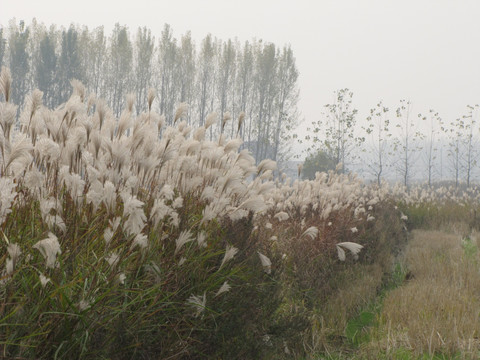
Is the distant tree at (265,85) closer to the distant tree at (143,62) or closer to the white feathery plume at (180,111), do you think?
the distant tree at (143,62)

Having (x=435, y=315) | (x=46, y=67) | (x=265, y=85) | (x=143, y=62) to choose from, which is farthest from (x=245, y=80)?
(x=435, y=315)

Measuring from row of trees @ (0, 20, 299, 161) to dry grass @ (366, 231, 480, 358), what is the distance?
96.6 feet

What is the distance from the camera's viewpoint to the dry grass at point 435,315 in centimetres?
351

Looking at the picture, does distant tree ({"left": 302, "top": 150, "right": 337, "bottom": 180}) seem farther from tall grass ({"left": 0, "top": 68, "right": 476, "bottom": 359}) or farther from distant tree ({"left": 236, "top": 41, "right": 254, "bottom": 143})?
tall grass ({"left": 0, "top": 68, "right": 476, "bottom": 359})

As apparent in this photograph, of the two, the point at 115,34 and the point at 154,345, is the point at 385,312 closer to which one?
the point at 154,345

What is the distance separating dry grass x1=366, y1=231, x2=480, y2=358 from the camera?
11.5 ft

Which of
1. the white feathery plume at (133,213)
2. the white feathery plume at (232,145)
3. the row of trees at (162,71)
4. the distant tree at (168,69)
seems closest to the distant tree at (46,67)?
the row of trees at (162,71)

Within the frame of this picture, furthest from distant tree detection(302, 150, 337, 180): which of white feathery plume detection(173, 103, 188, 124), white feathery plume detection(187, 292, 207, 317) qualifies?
white feathery plume detection(187, 292, 207, 317)

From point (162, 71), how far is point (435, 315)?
35882mm

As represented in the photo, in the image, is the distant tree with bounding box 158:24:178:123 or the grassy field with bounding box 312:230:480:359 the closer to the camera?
the grassy field with bounding box 312:230:480:359

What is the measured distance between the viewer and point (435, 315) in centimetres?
420

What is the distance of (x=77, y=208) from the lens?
1.98m

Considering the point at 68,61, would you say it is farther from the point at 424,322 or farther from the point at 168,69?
the point at 424,322

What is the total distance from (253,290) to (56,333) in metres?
1.61
